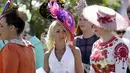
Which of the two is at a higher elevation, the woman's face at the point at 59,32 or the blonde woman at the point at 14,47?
the woman's face at the point at 59,32

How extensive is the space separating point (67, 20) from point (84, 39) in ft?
1.87

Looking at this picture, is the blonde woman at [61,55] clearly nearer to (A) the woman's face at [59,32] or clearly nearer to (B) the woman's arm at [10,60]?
(A) the woman's face at [59,32]

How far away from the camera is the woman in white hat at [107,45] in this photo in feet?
13.4

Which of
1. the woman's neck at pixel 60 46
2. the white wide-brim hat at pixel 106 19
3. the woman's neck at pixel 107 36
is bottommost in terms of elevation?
the woman's neck at pixel 107 36

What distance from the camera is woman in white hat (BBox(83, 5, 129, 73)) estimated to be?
13.4ft

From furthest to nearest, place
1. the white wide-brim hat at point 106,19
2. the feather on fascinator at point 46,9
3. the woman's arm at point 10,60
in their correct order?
the feather on fascinator at point 46,9
the white wide-brim hat at point 106,19
the woman's arm at point 10,60

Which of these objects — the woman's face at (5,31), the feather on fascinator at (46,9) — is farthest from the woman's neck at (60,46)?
the woman's face at (5,31)

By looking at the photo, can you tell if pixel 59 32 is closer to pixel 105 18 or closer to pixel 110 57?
pixel 105 18

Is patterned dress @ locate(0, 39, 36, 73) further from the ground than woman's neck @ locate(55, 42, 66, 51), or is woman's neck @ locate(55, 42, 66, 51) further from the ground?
woman's neck @ locate(55, 42, 66, 51)

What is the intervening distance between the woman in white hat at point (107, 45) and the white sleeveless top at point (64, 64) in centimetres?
65

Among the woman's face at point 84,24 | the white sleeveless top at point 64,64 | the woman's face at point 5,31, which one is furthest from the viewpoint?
the woman's face at point 84,24

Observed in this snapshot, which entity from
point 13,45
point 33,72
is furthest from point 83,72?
point 13,45

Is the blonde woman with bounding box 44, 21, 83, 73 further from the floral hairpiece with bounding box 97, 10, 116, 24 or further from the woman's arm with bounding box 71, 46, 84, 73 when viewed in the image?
the floral hairpiece with bounding box 97, 10, 116, 24

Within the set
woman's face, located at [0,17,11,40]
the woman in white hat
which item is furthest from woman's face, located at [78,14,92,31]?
woman's face, located at [0,17,11,40]
